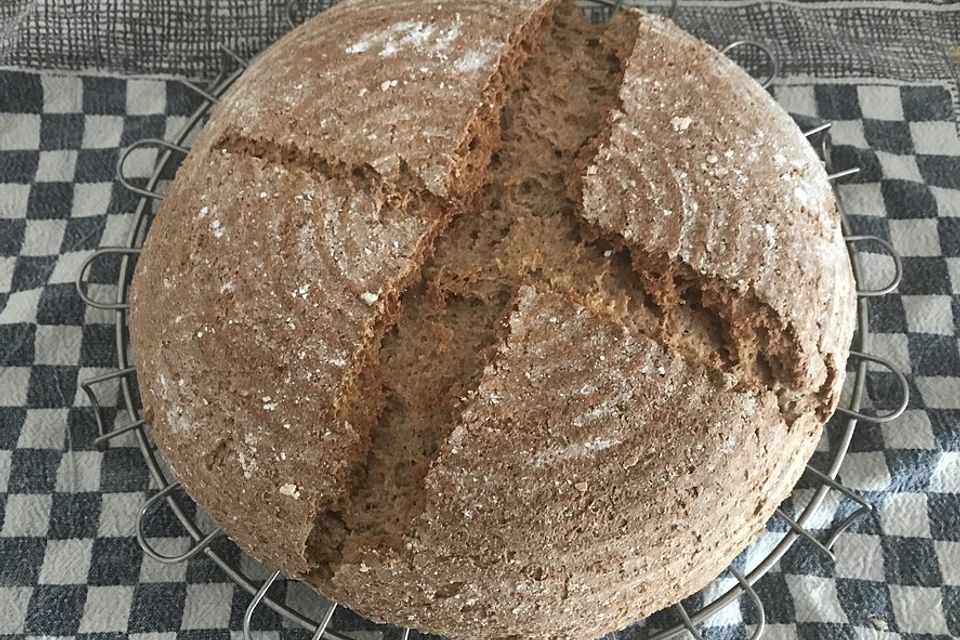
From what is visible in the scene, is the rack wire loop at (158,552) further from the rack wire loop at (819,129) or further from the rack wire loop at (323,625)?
the rack wire loop at (819,129)

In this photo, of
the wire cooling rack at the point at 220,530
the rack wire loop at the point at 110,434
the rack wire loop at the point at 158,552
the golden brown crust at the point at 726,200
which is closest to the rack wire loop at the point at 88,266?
the wire cooling rack at the point at 220,530

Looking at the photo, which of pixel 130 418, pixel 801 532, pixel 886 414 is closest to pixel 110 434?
pixel 130 418

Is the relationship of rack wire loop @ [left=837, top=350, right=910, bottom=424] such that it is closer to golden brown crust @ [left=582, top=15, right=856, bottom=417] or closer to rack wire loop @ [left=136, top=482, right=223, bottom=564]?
golden brown crust @ [left=582, top=15, right=856, bottom=417]

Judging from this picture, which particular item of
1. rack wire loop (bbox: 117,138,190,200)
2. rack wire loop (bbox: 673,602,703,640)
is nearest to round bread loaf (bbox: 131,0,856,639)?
rack wire loop (bbox: 673,602,703,640)

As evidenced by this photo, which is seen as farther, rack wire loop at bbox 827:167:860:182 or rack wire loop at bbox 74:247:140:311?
rack wire loop at bbox 827:167:860:182

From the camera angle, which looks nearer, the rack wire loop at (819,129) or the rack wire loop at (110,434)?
the rack wire loop at (110,434)

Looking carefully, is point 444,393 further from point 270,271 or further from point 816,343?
point 816,343
